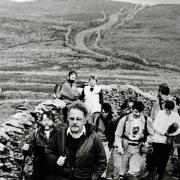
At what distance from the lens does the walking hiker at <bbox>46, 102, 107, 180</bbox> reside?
14.9ft

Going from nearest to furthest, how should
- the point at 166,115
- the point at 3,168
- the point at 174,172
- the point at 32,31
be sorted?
the point at 166,115 → the point at 3,168 → the point at 174,172 → the point at 32,31

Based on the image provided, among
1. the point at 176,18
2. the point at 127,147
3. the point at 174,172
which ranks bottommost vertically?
the point at 174,172

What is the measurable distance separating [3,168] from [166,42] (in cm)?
5744

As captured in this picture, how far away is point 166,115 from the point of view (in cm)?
797

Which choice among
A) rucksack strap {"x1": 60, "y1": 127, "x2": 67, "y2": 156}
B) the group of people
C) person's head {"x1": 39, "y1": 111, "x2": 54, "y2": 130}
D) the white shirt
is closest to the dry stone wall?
the group of people

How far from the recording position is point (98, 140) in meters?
4.71

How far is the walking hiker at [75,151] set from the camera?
4.55m

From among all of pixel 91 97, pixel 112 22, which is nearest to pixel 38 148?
pixel 91 97

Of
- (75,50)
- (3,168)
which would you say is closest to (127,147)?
(3,168)

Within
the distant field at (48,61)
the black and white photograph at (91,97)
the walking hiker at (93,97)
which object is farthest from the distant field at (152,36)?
the walking hiker at (93,97)

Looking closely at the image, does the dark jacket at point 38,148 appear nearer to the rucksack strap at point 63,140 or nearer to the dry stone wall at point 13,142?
the dry stone wall at point 13,142

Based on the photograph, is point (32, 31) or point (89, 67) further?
point (32, 31)

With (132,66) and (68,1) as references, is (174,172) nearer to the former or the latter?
(132,66)

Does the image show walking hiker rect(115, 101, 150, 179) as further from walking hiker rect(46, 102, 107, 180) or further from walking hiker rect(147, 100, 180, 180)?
walking hiker rect(46, 102, 107, 180)
